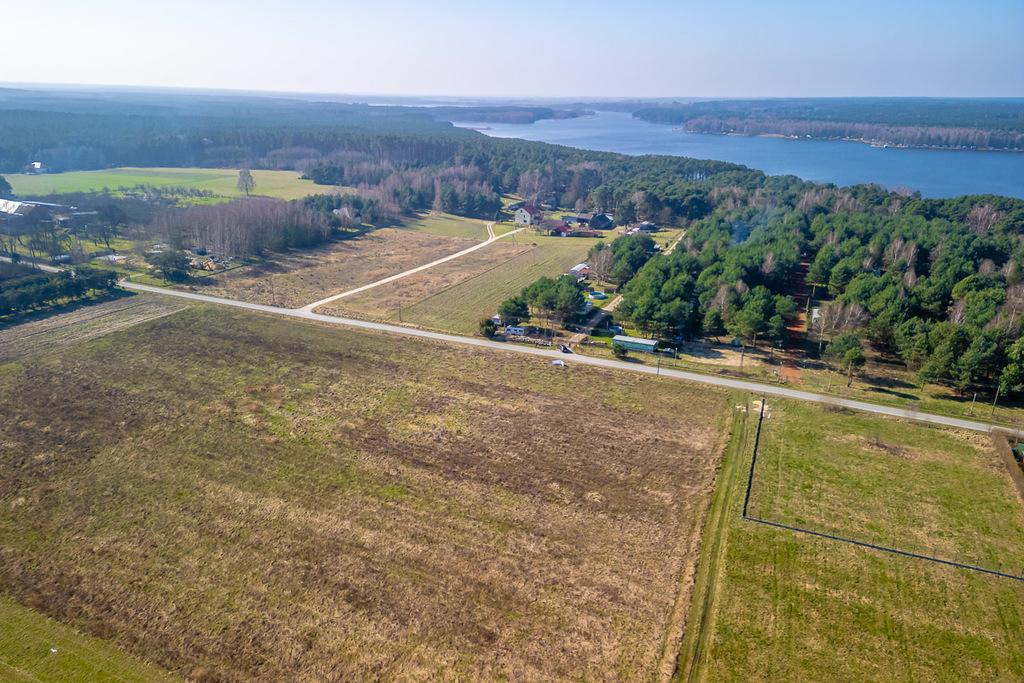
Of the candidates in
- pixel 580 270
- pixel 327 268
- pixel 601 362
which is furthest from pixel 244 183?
pixel 601 362

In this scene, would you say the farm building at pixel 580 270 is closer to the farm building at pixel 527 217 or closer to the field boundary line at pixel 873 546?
the farm building at pixel 527 217

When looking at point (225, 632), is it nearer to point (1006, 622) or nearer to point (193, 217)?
point (1006, 622)

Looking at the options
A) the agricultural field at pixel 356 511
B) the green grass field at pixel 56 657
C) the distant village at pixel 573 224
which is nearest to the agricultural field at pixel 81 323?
the agricultural field at pixel 356 511

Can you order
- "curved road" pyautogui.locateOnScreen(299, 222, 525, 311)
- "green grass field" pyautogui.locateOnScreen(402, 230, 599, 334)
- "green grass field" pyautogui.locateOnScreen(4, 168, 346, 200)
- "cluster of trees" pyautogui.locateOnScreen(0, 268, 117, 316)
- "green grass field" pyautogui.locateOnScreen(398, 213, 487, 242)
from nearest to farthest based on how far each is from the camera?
"cluster of trees" pyautogui.locateOnScreen(0, 268, 117, 316), "green grass field" pyautogui.locateOnScreen(402, 230, 599, 334), "curved road" pyautogui.locateOnScreen(299, 222, 525, 311), "green grass field" pyautogui.locateOnScreen(398, 213, 487, 242), "green grass field" pyautogui.locateOnScreen(4, 168, 346, 200)

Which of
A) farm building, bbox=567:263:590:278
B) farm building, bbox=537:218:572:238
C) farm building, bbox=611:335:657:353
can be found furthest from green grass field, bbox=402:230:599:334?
farm building, bbox=611:335:657:353

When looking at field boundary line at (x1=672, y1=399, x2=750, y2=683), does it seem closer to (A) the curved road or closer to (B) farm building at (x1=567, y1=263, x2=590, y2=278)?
(B) farm building at (x1=567, y1=263, x2=590, y2=278)

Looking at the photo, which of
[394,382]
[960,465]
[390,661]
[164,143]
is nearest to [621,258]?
[394,382]

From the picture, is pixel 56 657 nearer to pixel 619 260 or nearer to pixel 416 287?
pixel 416 287
